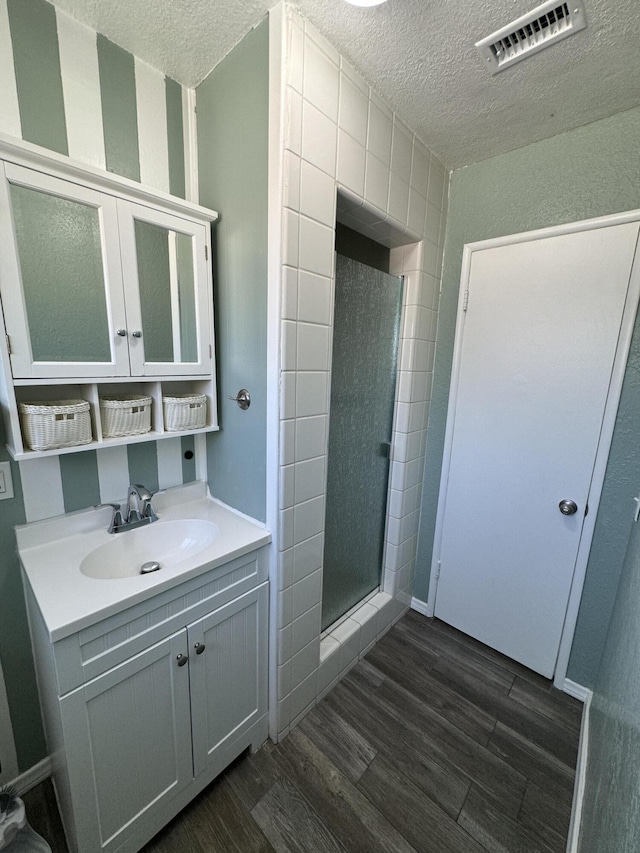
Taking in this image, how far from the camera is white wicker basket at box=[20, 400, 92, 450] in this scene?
971mm

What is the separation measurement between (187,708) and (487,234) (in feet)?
7.29

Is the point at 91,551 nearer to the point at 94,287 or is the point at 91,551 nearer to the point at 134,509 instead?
the point at 134,509

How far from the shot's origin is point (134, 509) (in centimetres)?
127

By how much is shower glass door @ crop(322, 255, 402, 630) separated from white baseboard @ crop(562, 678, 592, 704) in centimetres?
97

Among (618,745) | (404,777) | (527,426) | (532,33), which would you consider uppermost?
(532,33)

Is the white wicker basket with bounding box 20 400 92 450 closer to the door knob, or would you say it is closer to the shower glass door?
the shower glass door

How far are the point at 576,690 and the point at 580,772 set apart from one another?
1.37 ft

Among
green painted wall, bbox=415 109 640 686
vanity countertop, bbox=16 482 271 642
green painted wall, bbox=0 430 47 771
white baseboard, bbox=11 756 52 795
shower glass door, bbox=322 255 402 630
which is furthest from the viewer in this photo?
shower glass door, bbox=322 255 402 630

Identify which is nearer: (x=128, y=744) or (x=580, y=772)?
(x=128, y=744)

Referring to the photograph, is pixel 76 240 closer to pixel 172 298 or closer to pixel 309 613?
pixel 172 298

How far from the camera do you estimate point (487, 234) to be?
1.66 metres

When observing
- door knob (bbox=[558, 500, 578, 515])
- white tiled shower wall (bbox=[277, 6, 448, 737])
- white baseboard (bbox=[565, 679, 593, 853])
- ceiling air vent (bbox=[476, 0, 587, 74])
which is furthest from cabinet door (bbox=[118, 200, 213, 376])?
white baseboard (bbox=[565, 679, 593, 853])

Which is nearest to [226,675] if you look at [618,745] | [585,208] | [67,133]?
[618,745]

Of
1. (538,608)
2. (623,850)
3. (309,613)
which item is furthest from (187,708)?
(538,608)
